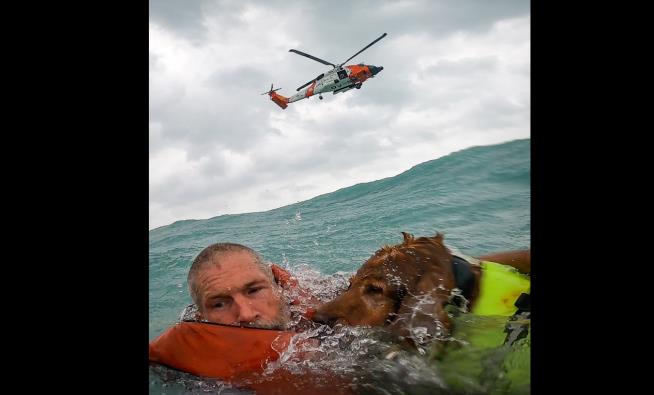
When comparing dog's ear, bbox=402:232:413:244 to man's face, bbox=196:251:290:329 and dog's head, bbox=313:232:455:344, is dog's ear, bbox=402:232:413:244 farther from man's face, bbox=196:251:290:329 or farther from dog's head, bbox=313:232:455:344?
man's face, bbox=196:251:290:329

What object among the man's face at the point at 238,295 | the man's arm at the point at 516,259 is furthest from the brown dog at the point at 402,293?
the man's arm at the point at 516,259

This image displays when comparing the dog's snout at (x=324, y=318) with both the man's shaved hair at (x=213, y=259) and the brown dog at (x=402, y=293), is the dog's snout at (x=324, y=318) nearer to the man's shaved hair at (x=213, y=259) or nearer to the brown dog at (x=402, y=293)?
the brown dog at (x=402, y=293)

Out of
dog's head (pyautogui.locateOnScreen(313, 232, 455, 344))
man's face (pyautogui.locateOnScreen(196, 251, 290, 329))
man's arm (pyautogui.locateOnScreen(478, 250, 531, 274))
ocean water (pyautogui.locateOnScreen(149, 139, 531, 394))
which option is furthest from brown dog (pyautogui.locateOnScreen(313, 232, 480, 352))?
man's arm (pyautogui.locateOnScreen(478, 250, 531, 274))

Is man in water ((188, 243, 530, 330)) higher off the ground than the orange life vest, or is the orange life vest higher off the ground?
man in water ((188, 243, 530, 330))

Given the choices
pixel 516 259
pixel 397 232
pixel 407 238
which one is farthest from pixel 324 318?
pixel 397 232

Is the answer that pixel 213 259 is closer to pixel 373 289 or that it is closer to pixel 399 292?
pixel 373 289
